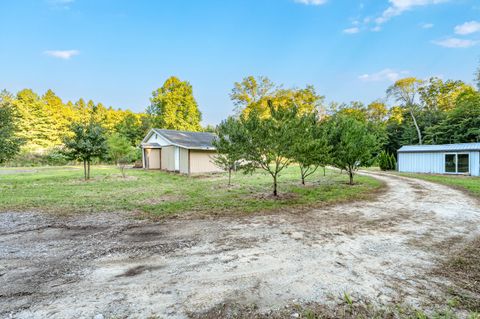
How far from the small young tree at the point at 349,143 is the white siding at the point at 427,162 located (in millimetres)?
10418

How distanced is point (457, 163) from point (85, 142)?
973 inches

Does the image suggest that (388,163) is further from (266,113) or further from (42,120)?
(42,120)

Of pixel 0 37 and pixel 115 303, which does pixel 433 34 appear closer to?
pixel 115 303

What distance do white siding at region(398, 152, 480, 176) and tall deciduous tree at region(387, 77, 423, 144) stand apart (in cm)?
1387

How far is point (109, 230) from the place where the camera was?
202 inches

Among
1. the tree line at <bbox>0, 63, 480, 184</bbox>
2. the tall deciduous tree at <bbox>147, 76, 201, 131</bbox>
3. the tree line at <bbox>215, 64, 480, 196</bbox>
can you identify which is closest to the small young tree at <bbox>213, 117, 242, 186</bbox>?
the tree line at <bbox>215, 64, 480, 196</bbox>

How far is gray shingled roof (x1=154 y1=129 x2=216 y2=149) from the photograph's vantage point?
58.9ft

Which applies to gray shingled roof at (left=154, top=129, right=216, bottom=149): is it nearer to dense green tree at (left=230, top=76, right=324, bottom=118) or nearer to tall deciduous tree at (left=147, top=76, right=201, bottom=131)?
tall deciduous tree at (left=147, top=76, right=201, bottom=131)

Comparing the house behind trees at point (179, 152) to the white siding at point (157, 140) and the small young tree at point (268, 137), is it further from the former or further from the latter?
the small young tree at point (268, 137)

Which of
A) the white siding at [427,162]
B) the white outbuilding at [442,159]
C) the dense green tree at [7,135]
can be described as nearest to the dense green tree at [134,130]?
the dense green tree at [7,135]

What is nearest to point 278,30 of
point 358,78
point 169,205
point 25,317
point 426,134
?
point 358,78

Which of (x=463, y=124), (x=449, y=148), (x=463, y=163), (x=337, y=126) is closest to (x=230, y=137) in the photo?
(x=337, y=126)

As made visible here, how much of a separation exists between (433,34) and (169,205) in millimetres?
20577

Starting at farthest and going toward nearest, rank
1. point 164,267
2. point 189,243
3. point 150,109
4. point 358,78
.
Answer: point 150,109, point 358,78, point 189,243, point 164,267
